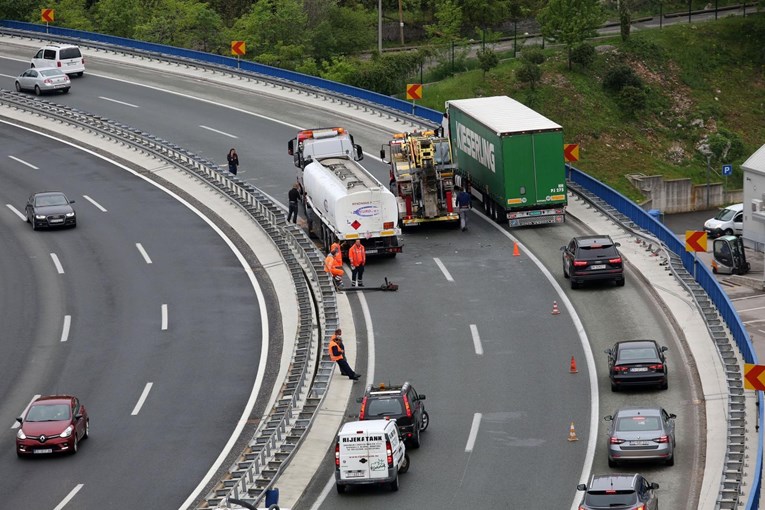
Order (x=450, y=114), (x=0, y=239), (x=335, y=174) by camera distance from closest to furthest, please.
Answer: (x=335, y=174), (x=0, y=239), (x=450, y=114)

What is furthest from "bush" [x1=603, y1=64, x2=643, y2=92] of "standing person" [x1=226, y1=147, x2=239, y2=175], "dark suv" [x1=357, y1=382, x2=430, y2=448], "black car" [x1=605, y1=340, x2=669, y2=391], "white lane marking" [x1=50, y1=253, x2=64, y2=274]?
"dark suv" [x1=357, y1=382, x2=430, y2=448]

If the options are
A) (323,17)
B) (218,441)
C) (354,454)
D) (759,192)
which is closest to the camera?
(354,454)

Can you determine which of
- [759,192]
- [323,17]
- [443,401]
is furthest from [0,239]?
[323,17]

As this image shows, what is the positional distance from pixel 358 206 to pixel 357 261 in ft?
7.57

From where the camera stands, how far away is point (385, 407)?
34.2 meters

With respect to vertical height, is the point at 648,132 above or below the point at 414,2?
below

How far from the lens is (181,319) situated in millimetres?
45938

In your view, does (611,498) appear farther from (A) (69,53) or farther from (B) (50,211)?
(A) (69,53)

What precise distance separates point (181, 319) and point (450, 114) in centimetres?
1839

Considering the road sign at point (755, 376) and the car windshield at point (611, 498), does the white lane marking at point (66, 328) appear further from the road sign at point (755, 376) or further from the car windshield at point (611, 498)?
the road sign at point (755, 376)

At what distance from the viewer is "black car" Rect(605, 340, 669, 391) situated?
37.6m

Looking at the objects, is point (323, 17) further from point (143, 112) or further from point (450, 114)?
point (450, 114)

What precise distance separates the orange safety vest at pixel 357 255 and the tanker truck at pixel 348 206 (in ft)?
5.65

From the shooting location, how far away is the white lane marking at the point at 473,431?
35.1 m
